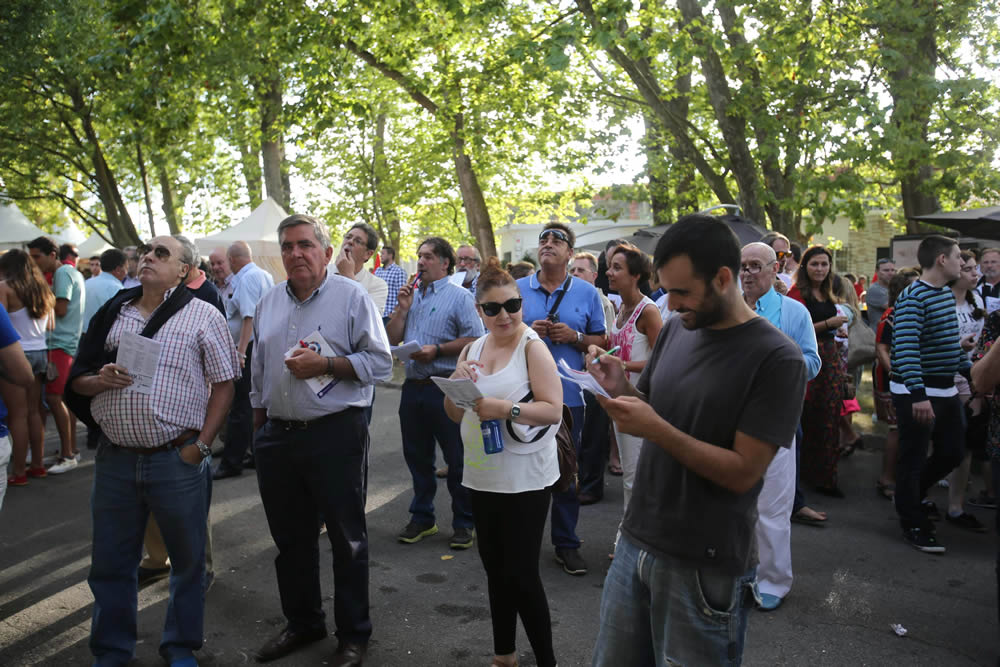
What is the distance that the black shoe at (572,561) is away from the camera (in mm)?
5105

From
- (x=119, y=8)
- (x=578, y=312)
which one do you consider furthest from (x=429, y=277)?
(x=119, y=8)

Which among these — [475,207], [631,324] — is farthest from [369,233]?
[475,207]

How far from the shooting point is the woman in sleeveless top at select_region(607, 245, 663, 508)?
487 cm

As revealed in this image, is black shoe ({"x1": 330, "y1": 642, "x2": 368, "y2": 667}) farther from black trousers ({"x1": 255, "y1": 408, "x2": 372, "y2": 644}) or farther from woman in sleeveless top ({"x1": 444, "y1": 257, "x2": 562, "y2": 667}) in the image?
woman in sleeveless top ({"x1": 444, "y1": 257, "x2": 562, "y2": 667})

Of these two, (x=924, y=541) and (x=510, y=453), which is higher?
(x=510, y=453)

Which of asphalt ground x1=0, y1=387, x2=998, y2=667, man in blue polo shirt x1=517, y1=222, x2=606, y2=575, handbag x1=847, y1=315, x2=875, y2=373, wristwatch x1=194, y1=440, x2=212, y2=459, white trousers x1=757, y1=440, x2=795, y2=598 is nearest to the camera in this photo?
wristwatch x1=194, y1=440, x2=212, y2=459

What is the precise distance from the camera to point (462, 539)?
18.6ft

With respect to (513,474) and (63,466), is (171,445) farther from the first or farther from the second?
(63,466)

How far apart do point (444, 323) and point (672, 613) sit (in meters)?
3.68

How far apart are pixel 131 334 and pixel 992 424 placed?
4.17m

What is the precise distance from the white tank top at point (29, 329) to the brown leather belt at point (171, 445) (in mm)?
4248

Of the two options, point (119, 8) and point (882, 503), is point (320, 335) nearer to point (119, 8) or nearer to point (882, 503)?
point (882, 503)

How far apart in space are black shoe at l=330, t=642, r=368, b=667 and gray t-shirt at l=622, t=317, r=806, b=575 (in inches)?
81.4

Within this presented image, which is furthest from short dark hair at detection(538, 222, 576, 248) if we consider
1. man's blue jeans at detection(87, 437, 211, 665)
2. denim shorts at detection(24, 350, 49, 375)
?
denim shorts at detection(24, 350, 49, 375)
